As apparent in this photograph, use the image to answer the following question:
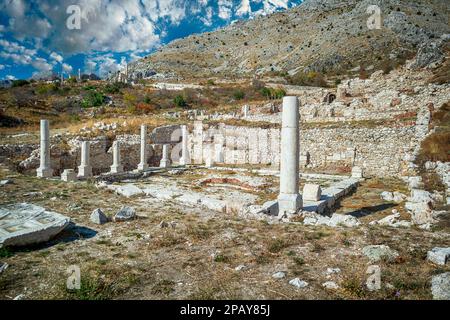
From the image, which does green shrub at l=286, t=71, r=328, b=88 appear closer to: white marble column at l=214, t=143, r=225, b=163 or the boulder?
white marble column at l=214, t=143, r=225, b=163

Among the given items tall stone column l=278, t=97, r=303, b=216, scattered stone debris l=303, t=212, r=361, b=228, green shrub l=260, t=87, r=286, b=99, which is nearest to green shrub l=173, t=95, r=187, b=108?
green shrub l=260, t=87, r=286, b=99

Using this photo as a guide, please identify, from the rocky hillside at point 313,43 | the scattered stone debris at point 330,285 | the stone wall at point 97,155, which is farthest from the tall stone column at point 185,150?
the rocky hillside at point 313,43

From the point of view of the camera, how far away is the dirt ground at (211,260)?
4.73 m

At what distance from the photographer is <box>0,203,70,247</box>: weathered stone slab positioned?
628cm

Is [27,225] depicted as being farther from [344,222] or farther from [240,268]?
[344,222]

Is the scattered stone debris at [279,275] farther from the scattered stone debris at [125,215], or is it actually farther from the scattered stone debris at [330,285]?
the scattered stone debris at [125,215]

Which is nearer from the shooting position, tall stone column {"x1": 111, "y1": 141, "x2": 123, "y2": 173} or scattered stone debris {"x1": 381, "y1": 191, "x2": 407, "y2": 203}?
scattered stone debris {"x1": 381, "y1": 191, "x2": 407, "y2": 203}

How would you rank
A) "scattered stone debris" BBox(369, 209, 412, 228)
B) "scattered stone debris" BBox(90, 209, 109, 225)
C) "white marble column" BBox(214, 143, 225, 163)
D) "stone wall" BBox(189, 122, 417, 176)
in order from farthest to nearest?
"white marble column" BBox(214, 143, 225, 163), "stone wall" BBox(189, 122, 417, 176), "scattered stone debris" BBox(369, 209, 412, 228), "scattered stone debris" BBox(90, 209, 109, 225)

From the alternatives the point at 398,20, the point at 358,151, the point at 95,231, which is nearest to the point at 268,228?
the point at 95,231

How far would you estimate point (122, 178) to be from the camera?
60.9ft

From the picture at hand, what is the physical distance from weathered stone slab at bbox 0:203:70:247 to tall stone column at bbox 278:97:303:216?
20.0 ft

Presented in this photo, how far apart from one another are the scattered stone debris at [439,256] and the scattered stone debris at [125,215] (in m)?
6.82

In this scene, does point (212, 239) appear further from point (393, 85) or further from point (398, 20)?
point (398, 20)

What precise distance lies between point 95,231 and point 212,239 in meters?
2.85
